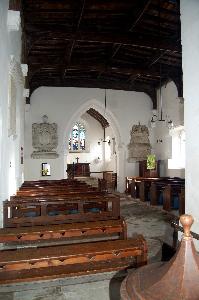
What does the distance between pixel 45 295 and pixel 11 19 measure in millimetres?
3962

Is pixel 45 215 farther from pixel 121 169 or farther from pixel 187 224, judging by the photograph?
pixel 121 169

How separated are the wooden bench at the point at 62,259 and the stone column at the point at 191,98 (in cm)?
149

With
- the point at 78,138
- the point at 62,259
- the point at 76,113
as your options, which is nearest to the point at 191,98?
the point at 62,259

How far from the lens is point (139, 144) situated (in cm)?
1264

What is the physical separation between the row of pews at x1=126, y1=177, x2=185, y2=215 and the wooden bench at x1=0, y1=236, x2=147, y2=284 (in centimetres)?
425

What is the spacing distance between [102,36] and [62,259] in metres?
6.53

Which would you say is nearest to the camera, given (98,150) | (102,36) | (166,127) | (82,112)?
(102,36)

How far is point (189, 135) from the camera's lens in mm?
3844

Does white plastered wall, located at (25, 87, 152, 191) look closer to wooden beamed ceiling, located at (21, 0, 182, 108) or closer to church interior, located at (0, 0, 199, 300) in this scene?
church interior, located at (0, 0, 199, 300)

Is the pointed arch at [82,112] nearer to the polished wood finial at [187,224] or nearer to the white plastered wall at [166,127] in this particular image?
the white plastered wall at [166,127]

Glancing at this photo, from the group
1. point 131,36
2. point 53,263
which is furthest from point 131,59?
point 53,263

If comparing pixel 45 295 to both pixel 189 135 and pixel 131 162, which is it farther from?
pixel 131 162

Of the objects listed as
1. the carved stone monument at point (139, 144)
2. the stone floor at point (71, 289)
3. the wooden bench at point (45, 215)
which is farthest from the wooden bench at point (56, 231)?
the carved stone monument at point (139, 144)

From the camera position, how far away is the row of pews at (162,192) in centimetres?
736
